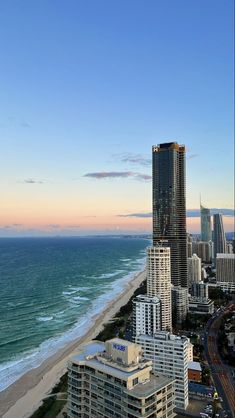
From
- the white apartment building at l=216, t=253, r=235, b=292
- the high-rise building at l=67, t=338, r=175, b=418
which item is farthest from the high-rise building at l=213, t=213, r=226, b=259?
the high-rise building at l=67, t=338, r=175, b=418

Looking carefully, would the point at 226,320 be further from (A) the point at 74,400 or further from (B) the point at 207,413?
(A) the point at 74,400

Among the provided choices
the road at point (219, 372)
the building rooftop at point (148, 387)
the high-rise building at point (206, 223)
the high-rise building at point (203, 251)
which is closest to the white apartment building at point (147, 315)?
the road at point (219, 372)

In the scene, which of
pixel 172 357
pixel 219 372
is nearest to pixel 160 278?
pixel 219 372

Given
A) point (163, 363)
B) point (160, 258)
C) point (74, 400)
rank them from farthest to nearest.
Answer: point (160, 258) < point (163, 363) < point (74, 400)

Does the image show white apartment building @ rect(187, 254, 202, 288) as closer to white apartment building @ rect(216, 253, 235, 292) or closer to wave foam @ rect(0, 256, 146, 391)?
white apartment building @ rect(216, 253, 235, 292)

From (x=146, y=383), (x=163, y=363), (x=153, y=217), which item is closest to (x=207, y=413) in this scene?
(x=163, y=363)

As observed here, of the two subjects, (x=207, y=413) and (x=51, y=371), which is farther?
(x=51, y=371)
